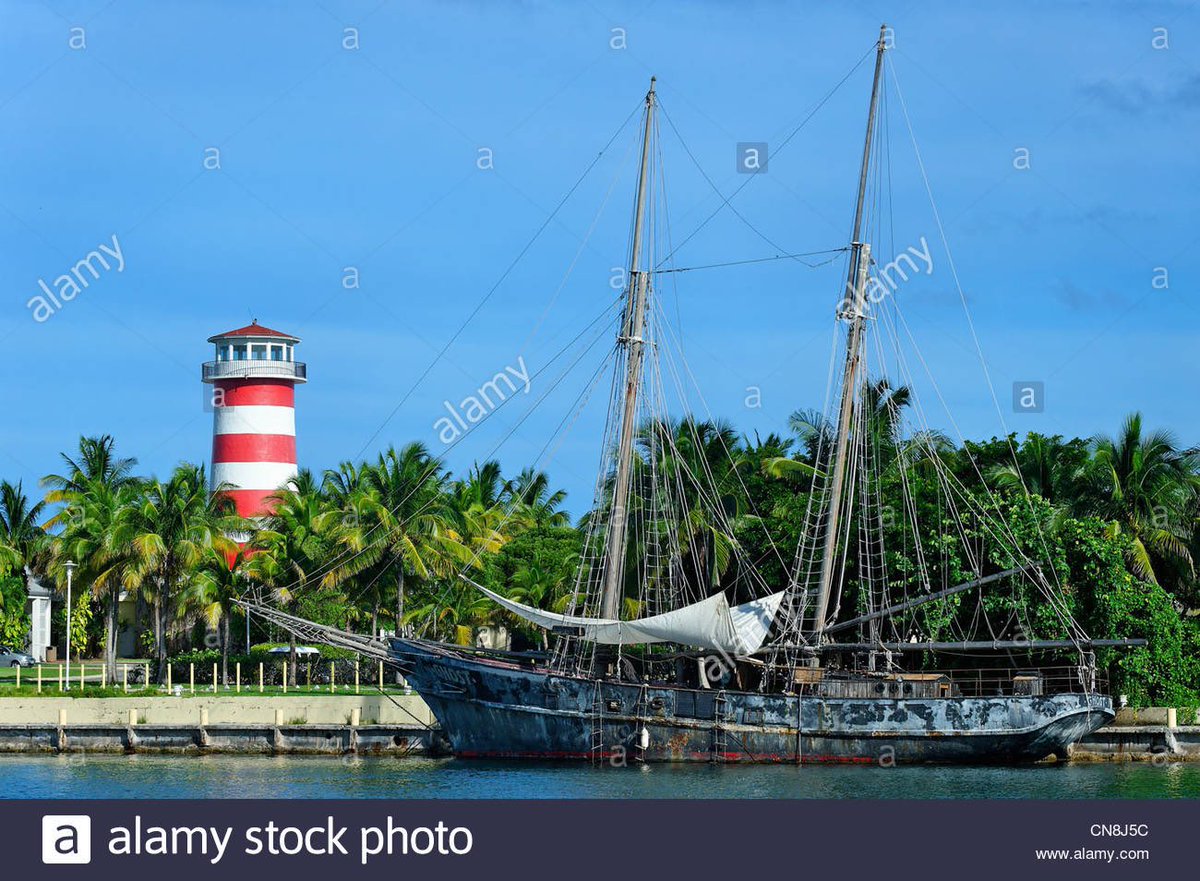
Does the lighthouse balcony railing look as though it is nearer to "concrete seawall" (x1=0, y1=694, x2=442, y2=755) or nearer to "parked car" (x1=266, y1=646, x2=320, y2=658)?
"parked car" (x1=266, y1=646, x2=320, y2=658)

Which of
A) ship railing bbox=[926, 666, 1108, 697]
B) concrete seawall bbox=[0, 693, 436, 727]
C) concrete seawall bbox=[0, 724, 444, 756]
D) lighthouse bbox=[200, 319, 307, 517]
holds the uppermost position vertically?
lighthouse bbox=[200, 319, 307, 517]

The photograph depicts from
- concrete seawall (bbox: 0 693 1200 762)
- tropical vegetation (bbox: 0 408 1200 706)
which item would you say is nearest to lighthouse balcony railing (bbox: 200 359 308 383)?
tropical vegetation (bbox: 0 408 1200 706)

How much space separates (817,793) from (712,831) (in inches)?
346

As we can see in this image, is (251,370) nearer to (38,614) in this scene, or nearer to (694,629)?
(38,614)

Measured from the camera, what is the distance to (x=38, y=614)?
314 ft

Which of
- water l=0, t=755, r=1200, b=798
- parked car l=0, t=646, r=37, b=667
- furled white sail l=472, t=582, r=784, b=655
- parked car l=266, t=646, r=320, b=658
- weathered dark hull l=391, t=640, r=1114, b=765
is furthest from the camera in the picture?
parked car l=0, t=646, r=37, b=667

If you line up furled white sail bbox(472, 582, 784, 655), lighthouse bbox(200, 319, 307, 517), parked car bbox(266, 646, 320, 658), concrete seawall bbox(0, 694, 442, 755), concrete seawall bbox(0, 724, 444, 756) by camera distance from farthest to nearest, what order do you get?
1. lighthouse bbox(200, 319, 307, 517)
2. parked car bbox(266, 646, 320, 658)
3. concrete seawall bbox(0, 694, 442, 755)
4. concrete seawall bbox(0, 724, 444, 756)
5. furled white sail bbox(472, 582, 784, 655)

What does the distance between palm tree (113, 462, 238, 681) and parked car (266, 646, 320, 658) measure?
15.0 ft

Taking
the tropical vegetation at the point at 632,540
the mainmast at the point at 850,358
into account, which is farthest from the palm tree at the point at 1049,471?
the mainmast at the point at 850,358

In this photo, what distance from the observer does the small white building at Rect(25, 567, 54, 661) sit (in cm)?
Answer: 9462

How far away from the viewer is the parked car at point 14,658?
87.6 metres

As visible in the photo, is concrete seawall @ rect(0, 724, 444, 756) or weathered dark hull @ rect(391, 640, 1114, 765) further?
concrete seawall @ rect(0, 724, 444, 756)

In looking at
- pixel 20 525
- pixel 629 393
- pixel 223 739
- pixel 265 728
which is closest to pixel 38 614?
pixel 20 525

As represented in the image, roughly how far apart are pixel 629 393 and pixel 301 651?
26304 millimetres
